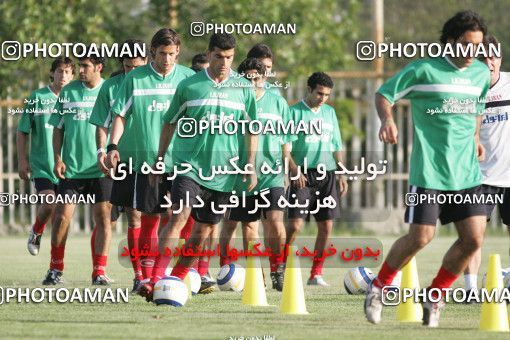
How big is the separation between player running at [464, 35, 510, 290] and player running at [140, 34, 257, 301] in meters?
2.31

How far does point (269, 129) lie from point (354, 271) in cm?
158

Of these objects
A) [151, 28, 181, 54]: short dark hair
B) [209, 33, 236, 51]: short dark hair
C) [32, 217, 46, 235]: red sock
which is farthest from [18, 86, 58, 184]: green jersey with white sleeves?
[209, 33, 236, 51]: short dark hair

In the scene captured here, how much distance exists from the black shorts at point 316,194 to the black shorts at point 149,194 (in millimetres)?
2352

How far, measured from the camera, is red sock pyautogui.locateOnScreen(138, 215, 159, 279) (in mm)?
11727

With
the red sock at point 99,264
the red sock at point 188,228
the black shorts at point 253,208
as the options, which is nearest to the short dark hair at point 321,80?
the black shorts at point 253,208

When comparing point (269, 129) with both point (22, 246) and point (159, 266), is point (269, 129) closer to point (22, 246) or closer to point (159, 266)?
point (159, 266)

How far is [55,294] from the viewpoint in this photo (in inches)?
444

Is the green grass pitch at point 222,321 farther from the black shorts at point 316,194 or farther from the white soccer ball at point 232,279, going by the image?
the black shorts at point 316,194

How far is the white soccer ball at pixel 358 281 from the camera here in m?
12.1

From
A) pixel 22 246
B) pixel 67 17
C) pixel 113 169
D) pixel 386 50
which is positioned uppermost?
pixel 67 17

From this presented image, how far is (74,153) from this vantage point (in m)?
13.4

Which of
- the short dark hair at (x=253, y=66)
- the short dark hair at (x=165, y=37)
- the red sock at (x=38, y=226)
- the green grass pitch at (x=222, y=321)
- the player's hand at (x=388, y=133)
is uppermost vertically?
the short dark hair at (x=165, y=37)

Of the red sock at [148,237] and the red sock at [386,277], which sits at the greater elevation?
the red sock at [148,237]

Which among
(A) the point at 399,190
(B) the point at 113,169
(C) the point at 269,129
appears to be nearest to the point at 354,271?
(C) the point at 269,129
